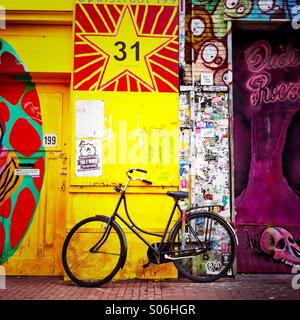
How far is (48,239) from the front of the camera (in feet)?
21.1

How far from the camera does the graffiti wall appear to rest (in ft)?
21.6

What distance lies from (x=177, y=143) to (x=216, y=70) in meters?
1.34

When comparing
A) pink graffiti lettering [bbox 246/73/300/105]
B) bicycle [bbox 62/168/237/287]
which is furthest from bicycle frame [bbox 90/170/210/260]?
pink graffiti lettering [bbox 246/73/300/105]

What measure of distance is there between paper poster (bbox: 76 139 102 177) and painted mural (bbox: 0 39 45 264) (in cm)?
75

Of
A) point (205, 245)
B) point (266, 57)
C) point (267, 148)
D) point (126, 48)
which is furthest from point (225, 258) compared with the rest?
point (126, 48)

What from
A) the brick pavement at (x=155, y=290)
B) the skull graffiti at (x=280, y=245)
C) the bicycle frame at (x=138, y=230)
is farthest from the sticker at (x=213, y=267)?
the skull graffiti at (x=280, y=245)

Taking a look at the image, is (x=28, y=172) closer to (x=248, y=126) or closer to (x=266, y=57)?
(x=248, y=126)

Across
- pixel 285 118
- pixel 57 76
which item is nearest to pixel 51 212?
pixel 57 76

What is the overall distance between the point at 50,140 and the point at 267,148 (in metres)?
3.52

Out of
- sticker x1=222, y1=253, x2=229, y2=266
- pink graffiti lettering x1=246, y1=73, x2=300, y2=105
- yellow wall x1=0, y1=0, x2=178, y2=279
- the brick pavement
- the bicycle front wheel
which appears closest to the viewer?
the brick pavement

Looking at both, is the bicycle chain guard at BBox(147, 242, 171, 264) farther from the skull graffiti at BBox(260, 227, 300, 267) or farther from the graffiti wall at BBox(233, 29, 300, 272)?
the skull graffiti at BBox(260, 227, 300, 267)

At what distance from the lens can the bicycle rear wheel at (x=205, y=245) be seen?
5535 millimetres

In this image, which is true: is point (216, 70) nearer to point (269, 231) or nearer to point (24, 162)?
point (269, 231)

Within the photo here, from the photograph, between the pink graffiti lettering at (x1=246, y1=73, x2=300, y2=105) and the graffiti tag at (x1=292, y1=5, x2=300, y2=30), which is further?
the pink graffiti lettering at (x1=246, y1=73, x2=300, y2=105)
